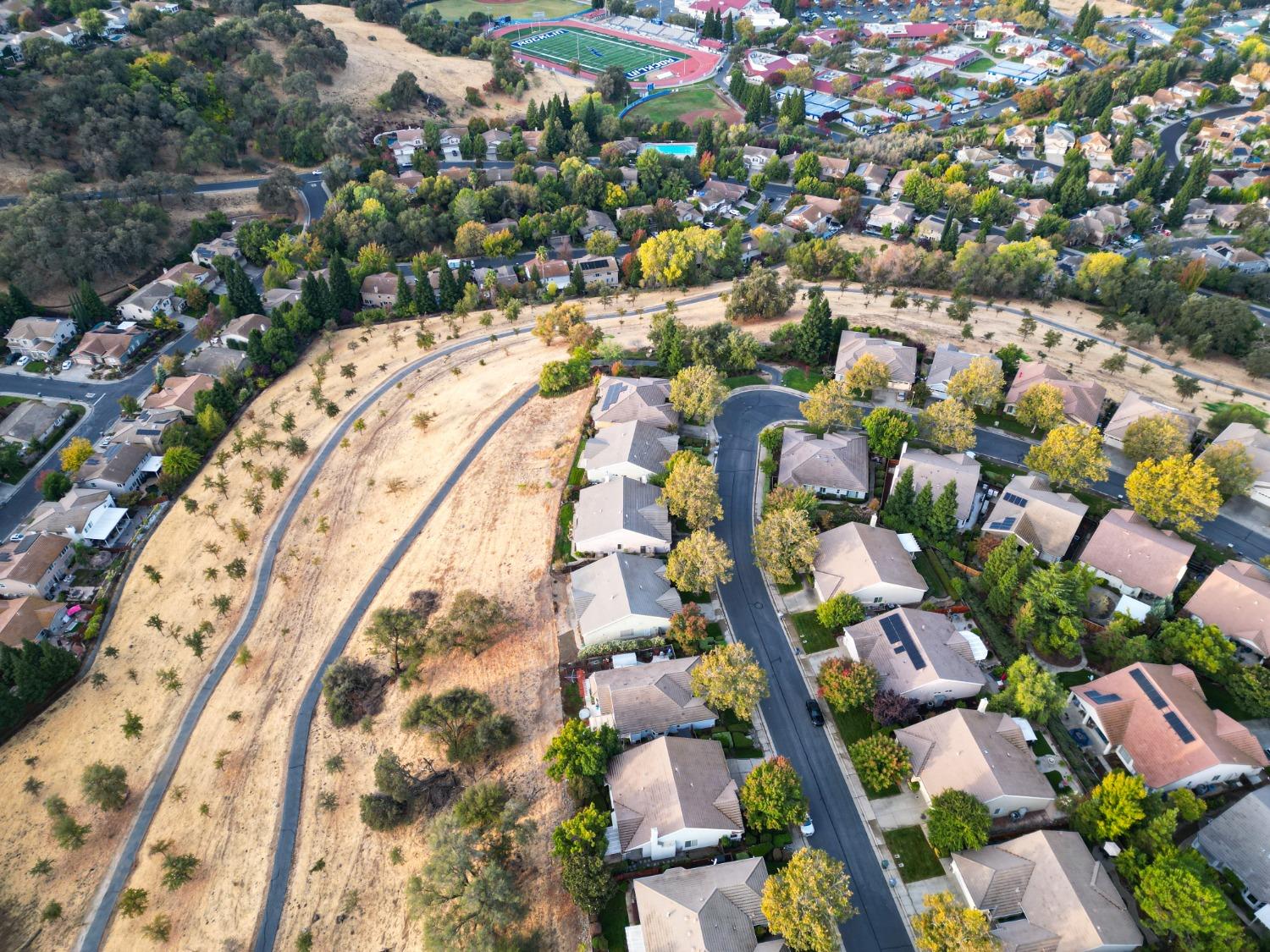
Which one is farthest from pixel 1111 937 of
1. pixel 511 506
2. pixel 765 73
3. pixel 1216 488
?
pixel 765 73

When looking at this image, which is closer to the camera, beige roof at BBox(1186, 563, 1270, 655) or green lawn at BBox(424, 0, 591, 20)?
beige roof at BBox(1186, 563, 1270, 655)

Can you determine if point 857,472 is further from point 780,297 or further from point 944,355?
point 780,297

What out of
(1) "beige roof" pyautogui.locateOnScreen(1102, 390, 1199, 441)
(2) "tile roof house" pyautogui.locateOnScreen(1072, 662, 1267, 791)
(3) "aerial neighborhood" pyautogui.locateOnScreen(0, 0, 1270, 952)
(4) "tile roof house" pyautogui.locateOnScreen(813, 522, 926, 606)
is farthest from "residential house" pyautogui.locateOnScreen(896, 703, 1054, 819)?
(1) "beige roof" pyautogui.locateOnScreen(1102, 390, 1199, 441)

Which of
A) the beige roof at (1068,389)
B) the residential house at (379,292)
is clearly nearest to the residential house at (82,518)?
the residential house at (379,292)

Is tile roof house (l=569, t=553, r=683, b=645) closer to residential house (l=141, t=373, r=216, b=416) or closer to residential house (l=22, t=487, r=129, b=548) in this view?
residential house (l=22, t=487, r=129, b=548)

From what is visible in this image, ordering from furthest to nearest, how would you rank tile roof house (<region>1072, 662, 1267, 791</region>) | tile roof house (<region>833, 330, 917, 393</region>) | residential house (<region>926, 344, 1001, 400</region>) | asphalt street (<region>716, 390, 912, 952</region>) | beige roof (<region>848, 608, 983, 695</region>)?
tile roof house (<region>833, 330, 917, 393</region>) < residential house (<region>926, 344, 1001, 400</region>) < beige roof (<region>848, 608, 983, 695</region>) < tile roof house (<region>1072, 662, 1267, 791</region>) < asphalt street (<region>716, 390, 912, 952</region>)

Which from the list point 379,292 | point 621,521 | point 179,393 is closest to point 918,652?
point 621,521

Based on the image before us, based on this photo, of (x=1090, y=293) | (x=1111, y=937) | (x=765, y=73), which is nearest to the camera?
(x=1111, y=937)
